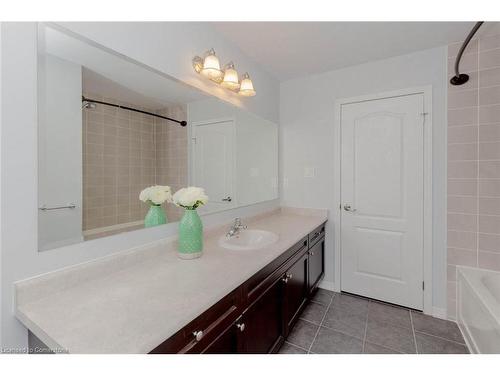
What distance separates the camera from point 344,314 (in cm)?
207

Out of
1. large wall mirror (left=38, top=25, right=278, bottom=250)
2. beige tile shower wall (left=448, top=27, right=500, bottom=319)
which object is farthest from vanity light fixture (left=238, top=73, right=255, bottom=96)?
beige tile shower wall (left=448, top=27, right=500, bottom=319)

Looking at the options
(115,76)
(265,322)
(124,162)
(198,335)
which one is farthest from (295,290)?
(115,76)

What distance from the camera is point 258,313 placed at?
127 centimetres

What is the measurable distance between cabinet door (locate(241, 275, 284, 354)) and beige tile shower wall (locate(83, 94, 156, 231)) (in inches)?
30.9

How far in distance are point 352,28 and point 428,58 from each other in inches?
32.9

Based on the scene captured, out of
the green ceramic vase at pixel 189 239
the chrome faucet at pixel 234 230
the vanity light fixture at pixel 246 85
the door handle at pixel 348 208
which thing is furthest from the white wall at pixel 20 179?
the door handle at pixel 348 208

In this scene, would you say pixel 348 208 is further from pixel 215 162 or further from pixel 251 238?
pixel 215 162

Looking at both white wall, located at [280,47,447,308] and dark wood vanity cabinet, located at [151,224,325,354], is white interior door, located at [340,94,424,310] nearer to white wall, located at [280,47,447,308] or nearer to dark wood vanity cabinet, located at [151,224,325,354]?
white wall, located at [280,47,447,308]

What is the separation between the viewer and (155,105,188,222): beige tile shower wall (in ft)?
4.64

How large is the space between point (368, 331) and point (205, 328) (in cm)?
156

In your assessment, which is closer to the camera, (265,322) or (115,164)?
(115,164)
